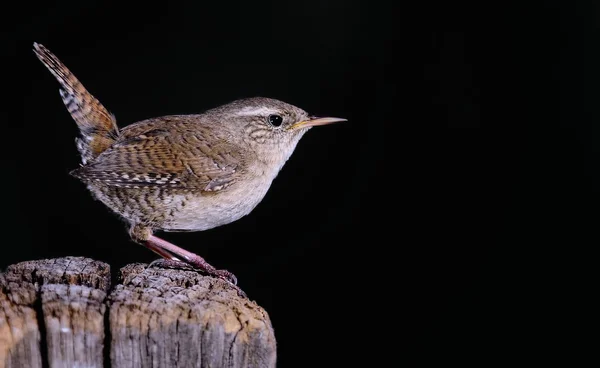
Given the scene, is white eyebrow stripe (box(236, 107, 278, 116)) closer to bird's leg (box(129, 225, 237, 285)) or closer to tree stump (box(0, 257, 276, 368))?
bird's leg (box(129, 225, 237, 285))

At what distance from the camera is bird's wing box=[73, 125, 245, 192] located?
329 cm

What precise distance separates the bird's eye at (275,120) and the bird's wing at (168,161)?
0.22 meters

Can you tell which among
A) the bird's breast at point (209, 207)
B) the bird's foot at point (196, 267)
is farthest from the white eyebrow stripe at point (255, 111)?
the bird's foot at point (196, 267)

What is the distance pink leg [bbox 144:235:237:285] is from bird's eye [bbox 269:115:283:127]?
2.61 ft

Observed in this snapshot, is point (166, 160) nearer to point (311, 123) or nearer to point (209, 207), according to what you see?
point (209, 207)

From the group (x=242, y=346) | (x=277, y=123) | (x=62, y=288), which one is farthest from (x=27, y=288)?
(x=277, y=123)

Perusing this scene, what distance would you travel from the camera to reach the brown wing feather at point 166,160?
10.8 ft

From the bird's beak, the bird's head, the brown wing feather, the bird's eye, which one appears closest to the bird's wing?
the brown wing feather

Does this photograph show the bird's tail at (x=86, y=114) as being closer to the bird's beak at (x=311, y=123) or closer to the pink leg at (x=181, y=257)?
the pink leg at (x=181, y=257)

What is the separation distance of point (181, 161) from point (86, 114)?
553 mm

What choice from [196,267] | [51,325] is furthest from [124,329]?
[196,267]

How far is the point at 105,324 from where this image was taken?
197 centimetres

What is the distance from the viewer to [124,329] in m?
1.94

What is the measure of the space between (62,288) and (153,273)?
41 centimetres
